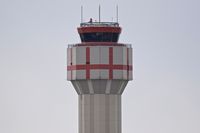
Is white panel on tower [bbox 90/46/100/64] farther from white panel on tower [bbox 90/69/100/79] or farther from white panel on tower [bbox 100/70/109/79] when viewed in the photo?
white panel on tower [bbox 100/70/109/79]

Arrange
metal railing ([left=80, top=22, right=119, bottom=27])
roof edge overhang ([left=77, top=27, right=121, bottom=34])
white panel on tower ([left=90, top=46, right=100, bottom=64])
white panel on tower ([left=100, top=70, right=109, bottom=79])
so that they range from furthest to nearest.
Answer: metal railing ([left=80, top=22, right=119, bottom=27]), roof edge overhang ([left=77, top=27, right=121, bottom=34]), white panel on tower ([left=90, top=46, right=100, bottom=64]), white panel on tower ([left=100, top=70, right=109, bottom=79])

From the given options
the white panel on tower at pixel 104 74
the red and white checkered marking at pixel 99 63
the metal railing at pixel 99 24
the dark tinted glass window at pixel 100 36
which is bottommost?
the white panel on tower at pixel 104 74

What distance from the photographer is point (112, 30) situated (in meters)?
109

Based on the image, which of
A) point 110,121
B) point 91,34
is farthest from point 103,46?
point 110,121

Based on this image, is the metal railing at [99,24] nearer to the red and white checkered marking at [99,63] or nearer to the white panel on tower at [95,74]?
the red and white checkered marking at [99,63]

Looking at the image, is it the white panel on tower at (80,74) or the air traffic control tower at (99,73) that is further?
the white panel on tower at (80,74)

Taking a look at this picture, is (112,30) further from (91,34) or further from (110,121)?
(110,121)

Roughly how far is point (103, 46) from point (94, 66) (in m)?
2.48

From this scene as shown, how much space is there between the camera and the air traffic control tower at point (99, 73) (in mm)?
107812

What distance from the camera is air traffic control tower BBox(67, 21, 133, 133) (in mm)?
107812

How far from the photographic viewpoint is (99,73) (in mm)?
107562

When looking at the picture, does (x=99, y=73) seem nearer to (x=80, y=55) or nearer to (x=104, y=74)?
(x=104, y=74)

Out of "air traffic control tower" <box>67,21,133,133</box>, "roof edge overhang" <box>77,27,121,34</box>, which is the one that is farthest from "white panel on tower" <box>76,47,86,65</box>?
"roof edge overhang" <box>77,27,121,34</box>

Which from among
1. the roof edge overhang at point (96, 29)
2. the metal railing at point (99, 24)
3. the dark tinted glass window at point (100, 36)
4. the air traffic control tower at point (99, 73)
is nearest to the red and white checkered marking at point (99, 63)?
the air traffic control tower at point (99, 73)
